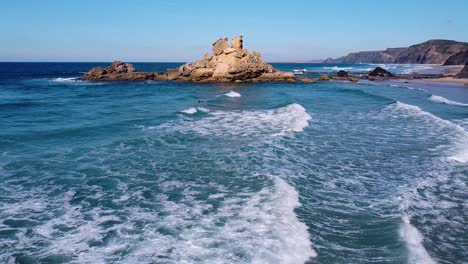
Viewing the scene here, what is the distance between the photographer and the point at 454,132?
63.7ft

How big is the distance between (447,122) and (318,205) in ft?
53.2

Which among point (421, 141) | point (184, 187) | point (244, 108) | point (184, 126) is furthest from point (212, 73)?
point (184, 187)

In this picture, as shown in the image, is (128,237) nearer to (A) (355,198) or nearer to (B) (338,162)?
(A) (355,198)

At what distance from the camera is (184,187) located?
37.3ft

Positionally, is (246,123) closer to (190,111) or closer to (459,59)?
(190,111)

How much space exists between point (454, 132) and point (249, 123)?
10.8 metres

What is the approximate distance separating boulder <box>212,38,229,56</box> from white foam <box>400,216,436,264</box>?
56.1m

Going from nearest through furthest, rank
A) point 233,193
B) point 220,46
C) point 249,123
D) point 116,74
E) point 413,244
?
point 413,244 < point 233,193 < point 249,123 < point 220,46 < point 116,74

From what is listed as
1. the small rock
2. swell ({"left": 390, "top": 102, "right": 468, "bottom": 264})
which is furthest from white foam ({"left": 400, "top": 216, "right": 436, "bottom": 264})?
the small rock

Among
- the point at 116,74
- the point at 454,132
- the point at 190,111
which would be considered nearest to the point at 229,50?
the point at 116,74

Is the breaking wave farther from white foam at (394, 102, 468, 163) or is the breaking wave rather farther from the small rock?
the small rock

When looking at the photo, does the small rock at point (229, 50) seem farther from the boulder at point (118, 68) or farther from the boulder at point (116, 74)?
the boulder at point (118, 68)

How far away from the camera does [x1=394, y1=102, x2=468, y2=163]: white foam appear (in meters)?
14.8

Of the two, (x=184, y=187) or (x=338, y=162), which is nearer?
(x=184, y=187)
